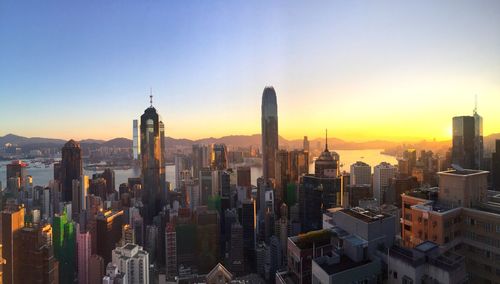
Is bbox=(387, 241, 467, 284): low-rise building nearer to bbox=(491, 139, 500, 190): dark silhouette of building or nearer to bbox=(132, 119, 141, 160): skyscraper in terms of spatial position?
bbox=(491, 139, 500, 190): dark silhouette of building

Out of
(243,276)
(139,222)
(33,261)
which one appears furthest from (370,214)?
(139,222)

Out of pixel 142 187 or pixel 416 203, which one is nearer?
pixel 416 203

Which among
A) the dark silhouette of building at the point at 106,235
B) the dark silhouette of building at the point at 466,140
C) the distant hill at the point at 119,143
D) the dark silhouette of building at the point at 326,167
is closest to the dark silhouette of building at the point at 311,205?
the dark silhouette of building at the point at 326,167

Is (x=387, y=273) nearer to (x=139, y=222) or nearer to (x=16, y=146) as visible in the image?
(x=139, y=222)

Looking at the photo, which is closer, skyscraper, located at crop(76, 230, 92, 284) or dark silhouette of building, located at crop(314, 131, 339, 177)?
skyscraper, located at crop(76, 230, 92, 284)

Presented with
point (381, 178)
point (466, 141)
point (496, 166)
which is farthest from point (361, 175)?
point (496, 166)

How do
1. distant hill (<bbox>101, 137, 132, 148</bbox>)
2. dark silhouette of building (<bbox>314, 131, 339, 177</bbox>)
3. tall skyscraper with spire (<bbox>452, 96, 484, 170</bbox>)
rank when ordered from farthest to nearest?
distant hill (<bbox>101, 137, 132, 148</bbox>)
dark silhouette of building (<bbox>314, 131, 339, 177</bbox>)
tall skyscraper with spire (<bbox>452, 96, 484, 170</bbox>)

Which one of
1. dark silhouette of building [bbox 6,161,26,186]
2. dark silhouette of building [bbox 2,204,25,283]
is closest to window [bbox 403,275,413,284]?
dark silhouette of building [bbox 2,204,25,283]
